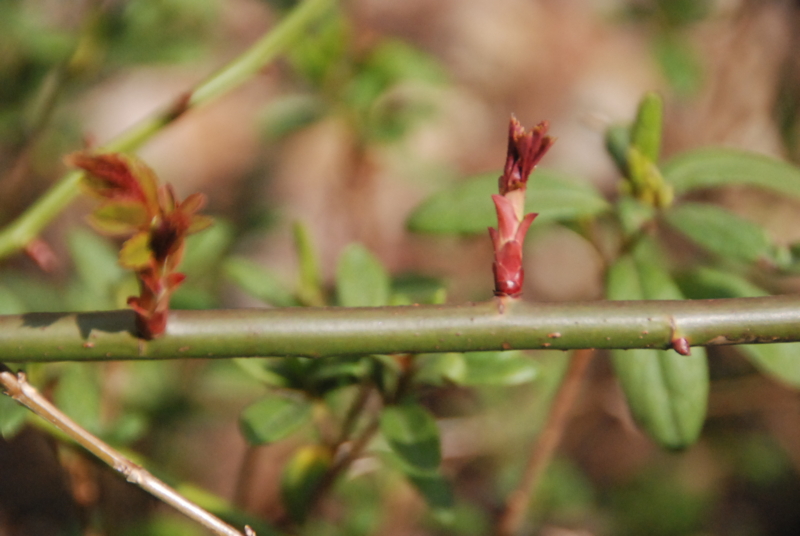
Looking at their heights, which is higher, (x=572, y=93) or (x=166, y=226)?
(x=166, y=226)

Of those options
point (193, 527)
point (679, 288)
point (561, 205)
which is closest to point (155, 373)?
point (193, 527)

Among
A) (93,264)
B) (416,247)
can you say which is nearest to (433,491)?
(93,264)

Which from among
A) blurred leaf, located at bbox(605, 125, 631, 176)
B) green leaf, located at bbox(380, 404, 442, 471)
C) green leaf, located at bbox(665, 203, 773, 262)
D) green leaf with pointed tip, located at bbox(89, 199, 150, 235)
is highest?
green leaf with pointed tip, located at bbox(89, 199, 150, 235)

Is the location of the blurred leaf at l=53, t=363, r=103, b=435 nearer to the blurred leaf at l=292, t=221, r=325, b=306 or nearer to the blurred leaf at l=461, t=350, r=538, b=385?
the blurred leaf at l=292, t=221, r=325, b=306

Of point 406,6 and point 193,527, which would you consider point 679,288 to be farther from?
point 406,6

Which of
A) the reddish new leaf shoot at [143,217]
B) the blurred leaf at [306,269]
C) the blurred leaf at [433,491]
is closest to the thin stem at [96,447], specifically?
the reddish new leaf shoot at [143,217]

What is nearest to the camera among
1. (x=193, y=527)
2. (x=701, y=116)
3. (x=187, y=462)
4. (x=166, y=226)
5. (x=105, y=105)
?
(x=166, y=226)

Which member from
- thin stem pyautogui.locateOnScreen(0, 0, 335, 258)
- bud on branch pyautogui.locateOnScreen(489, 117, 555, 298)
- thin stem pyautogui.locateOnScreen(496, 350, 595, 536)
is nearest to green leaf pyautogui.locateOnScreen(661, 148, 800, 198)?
thin stem pyautogui.locateOnScreen(496, 350, 595, 536)
